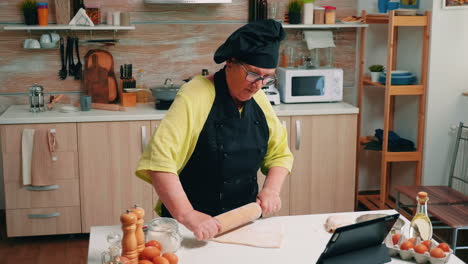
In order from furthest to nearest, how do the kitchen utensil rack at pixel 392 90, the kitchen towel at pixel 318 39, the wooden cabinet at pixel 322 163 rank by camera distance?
the kitchen towel at pixel 318 39 < the wooden cabinet at pixel 322 163 < the kitchen utensil rack at pixel 392 90

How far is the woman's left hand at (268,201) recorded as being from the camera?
2.21m

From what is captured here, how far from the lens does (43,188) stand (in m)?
4.08

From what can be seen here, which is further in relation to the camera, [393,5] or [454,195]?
[393,5]

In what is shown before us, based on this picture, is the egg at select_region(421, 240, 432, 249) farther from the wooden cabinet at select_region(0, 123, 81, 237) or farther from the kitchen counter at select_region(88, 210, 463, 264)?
the wooden cabinet at select_region(0, 123, 81, 237)

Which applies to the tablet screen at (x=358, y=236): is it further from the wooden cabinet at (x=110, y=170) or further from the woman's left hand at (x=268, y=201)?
the wooden cabinet at (x=110, y=170)

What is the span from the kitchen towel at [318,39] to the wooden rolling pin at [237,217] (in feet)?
9.06

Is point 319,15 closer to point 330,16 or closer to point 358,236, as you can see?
point 330,16

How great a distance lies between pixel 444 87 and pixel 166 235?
120 inches

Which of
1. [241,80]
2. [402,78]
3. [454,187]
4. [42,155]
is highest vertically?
[241,80]

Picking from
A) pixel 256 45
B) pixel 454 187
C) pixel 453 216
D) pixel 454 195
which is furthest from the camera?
pixel 454 187

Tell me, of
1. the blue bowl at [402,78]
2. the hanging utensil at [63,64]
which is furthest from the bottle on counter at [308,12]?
the hanging utensil at [63,64]

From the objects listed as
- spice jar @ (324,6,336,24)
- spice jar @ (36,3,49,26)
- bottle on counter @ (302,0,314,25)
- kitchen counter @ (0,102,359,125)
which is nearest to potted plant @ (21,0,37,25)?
spice jar @ (36,3,49,26)

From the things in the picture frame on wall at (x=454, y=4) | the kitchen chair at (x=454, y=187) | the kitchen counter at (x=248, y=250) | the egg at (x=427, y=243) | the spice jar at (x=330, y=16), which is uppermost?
the picture frame on wall at (x=454, y=4)

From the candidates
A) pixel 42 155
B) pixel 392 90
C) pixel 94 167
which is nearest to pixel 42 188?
pixel 42 155
